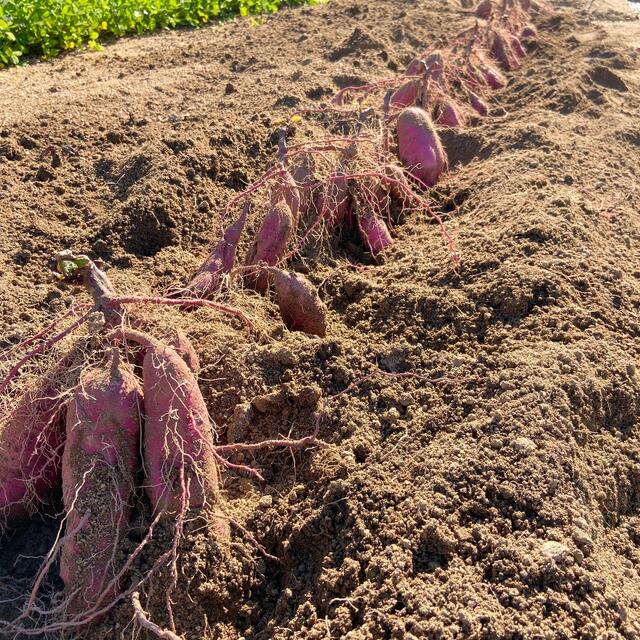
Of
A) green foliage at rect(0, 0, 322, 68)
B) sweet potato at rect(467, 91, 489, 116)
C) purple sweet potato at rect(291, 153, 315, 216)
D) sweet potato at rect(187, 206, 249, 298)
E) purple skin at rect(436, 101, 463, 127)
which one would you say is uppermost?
green foliage at rect(0, 0, 322, 68)

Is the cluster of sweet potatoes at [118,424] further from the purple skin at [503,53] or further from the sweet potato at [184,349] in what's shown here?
the purple skin at [503,53]

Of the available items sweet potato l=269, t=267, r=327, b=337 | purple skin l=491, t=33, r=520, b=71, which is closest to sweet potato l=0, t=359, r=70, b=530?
sweet potato l=269, t=267, r=327, b=337

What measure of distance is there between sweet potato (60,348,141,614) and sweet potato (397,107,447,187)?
7.64 ft

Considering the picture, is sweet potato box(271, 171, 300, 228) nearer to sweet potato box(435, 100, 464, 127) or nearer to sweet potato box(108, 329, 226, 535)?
sweet potato box(108, 329, 226, 535)

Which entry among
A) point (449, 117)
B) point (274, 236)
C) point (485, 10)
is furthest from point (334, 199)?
point (485, 10)

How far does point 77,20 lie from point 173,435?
5.16m

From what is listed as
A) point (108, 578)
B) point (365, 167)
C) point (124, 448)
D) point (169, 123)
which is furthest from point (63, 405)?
point (169, 123)

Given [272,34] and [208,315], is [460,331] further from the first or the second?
[272,34]

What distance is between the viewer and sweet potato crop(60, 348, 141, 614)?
1.65m

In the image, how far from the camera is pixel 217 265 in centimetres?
255

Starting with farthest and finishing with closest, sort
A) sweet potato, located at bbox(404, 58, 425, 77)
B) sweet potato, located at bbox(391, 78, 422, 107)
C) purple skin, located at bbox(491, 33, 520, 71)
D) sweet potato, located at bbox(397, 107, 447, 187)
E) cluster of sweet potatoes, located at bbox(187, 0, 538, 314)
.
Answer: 1. purple skin, located at bbox(491, 33, 520, 71)
2. sweet potato, located at bbox(404, 58, 425, 77)
3. sweet potato, located at bbox(391, 78, 422, 107)
4. sweet potato, located at bbox(397, 107, 447, 187)
5. cluster of sweet potatoes, located at bbox(187, 0, 538, 314)

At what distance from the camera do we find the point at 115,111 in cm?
391

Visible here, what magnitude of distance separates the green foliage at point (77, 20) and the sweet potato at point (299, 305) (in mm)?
3957

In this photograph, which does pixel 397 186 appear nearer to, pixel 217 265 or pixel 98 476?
pixel 217 265
